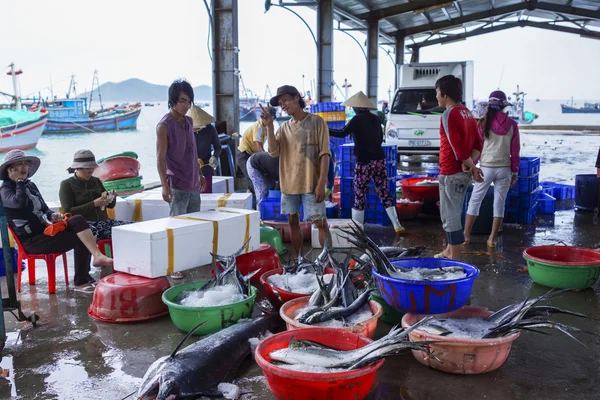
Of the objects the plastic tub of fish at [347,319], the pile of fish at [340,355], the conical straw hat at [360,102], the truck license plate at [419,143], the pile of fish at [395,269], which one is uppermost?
the conical straw hat at [360,102]

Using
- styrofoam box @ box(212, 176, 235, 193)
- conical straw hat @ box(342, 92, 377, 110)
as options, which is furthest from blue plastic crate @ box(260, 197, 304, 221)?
conical straw hat @ box(342, 92, 377, 110)

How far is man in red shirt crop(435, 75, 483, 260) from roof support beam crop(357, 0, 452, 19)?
→ 14332 millimetres

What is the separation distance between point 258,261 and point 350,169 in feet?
10.2

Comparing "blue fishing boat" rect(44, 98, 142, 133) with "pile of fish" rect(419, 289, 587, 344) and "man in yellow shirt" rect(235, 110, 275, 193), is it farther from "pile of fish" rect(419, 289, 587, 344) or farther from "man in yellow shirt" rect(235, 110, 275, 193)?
"pile of fish" rect(419, 289, 587, 344)

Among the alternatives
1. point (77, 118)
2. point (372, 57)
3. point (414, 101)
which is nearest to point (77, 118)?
point (77, 118)

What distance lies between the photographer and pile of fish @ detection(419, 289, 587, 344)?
3137mm

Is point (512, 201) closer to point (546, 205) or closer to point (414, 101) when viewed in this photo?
point (546, 205)

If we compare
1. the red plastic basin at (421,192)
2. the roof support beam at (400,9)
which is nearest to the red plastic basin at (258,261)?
the red plastic basin at (421,192)

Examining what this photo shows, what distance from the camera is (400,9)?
1905 cm

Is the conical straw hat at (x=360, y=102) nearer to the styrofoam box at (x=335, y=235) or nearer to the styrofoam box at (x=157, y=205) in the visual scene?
the styrofoam box at (x=335, y=235)

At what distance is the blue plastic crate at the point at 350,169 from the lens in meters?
7.82

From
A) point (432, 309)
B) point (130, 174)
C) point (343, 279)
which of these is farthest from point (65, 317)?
point (130, 174)

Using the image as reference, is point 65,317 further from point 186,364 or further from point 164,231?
point 186,364

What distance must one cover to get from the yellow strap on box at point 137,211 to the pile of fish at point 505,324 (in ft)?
12.2
